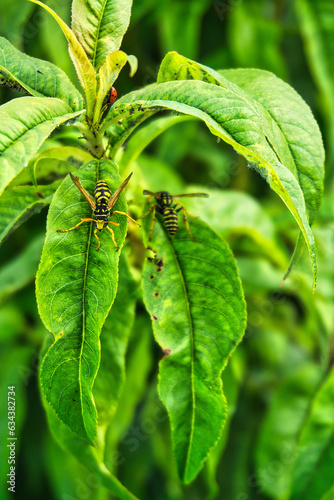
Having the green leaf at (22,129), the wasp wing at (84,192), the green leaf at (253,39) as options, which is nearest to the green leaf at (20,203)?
the wasp wing at (84,192)

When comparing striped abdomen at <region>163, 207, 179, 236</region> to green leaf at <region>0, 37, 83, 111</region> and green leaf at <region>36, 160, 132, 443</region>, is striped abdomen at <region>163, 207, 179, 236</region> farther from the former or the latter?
green leaf at <region>0, 37, 83, 111</region>

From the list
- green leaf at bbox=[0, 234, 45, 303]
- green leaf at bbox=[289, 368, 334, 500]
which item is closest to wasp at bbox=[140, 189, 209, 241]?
green leaf at bbox=[0, 234, 45, 303]

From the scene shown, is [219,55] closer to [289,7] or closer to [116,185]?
[289,7]

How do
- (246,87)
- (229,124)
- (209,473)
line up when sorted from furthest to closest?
1. (209,473)
2. (246,87)
3. (229,124)

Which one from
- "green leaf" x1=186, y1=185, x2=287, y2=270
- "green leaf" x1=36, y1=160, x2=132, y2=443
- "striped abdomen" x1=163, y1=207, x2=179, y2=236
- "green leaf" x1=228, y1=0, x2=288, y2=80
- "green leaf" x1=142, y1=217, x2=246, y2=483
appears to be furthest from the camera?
"green leaf" x1=228, y1=0, x2=288, y2=80

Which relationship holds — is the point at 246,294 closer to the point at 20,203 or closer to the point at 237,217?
the point at 237,217

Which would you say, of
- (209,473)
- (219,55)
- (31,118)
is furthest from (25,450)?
(219,55)
